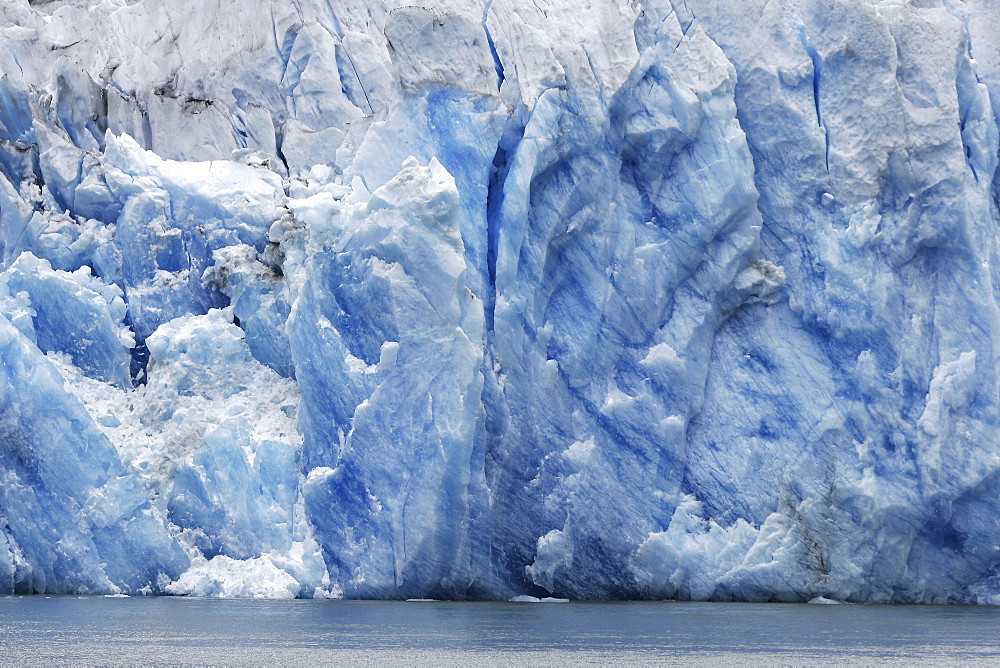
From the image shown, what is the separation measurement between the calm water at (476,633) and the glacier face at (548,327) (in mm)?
876

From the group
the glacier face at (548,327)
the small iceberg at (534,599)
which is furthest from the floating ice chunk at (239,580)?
the small iceberg at (534,599)

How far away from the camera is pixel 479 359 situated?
15.4 m

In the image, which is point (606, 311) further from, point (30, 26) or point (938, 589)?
point (30, 26)

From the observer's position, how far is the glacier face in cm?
1552

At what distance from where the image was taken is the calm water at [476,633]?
9773mm

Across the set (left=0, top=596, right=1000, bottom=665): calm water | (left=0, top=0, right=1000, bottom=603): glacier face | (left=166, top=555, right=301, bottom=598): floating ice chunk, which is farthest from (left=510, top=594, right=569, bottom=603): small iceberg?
(left=166, top=555, right=301, bottom=598): floating ice chunk

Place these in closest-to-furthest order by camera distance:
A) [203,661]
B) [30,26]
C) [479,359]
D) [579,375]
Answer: [203,661] < [479,359] < [579,375] < [30,26]

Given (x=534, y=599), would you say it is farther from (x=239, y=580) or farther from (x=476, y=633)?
(x=476, y=633)

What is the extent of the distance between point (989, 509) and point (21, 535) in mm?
11837

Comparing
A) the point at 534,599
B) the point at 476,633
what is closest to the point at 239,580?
the point at 534,599

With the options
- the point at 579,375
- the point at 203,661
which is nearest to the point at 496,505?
the point at 579,375

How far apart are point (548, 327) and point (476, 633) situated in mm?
5637

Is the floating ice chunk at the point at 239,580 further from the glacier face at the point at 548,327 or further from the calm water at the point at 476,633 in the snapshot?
the calm water at the point at 476,633

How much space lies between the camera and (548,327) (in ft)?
54.0
